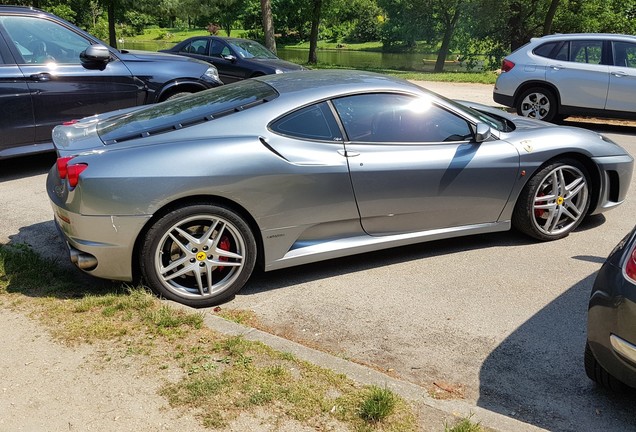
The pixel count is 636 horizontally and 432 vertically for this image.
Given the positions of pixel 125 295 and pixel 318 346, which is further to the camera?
pixel 125 295

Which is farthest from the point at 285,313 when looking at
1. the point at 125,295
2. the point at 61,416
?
the point at 61,416

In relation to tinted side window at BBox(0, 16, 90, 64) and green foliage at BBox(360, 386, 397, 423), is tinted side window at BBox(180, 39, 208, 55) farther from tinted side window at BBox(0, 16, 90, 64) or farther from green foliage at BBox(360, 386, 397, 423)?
green foliage at BBox(360, 386, 397, 423)

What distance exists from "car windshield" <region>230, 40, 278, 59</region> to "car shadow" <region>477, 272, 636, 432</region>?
38.6 ft

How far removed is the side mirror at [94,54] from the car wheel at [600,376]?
242 inches

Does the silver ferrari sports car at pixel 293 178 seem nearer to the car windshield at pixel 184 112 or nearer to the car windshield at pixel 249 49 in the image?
the car windshield at pixel 184 112

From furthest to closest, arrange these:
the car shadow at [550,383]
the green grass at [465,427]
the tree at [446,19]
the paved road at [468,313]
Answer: the tree at [446,19]
the paved road at [468,313]
the car shadow at [550,383]
the green grass at [465,427]

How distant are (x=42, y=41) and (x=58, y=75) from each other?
470 mm

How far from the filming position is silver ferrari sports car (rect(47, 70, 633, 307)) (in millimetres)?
3891

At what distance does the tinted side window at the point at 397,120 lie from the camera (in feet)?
14.9

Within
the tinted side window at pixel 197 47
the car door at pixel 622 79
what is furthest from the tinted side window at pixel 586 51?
the tinted side window at pixel 197 47

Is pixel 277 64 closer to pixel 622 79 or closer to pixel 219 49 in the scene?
pixel 219 49

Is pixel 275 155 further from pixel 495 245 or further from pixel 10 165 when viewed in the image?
pixel 10 165

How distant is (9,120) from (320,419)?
5.54 meters

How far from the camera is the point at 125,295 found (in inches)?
156
